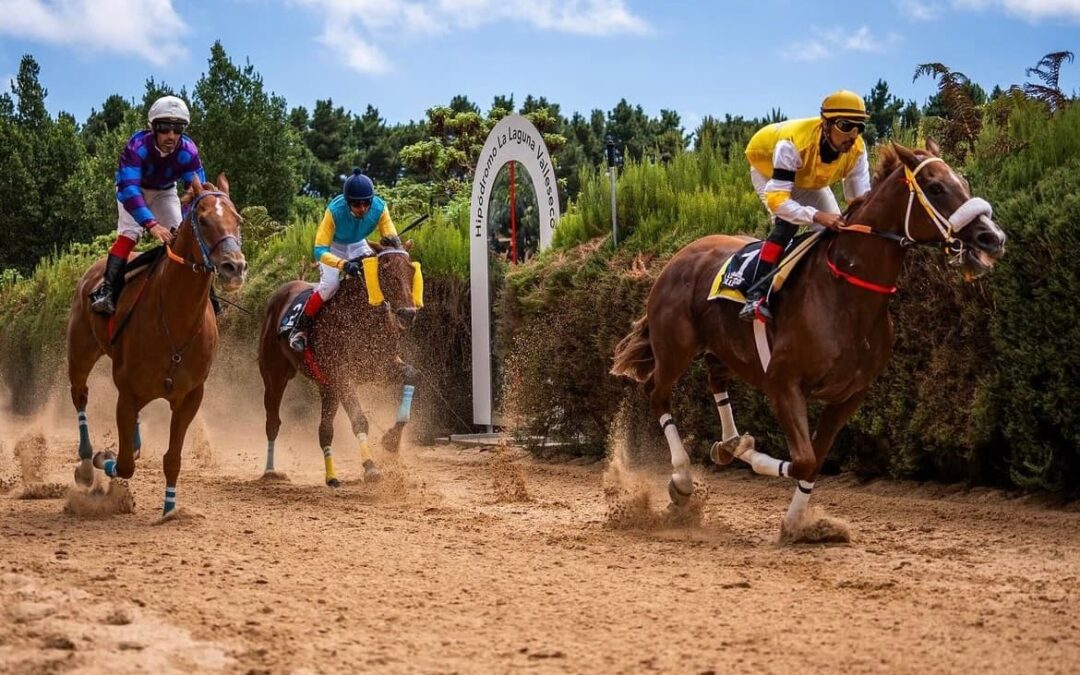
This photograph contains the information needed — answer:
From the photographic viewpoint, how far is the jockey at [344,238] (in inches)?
435

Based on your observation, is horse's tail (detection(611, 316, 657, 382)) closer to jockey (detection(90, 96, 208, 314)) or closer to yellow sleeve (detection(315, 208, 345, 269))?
yellow sleeve (detection(315, 208, 345, 269))

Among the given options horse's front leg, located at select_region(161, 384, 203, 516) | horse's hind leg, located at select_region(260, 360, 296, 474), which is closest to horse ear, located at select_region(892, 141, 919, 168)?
horse's front leg, located at select_region(161, 384, 203, 516)

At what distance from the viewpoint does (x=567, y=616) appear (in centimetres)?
553

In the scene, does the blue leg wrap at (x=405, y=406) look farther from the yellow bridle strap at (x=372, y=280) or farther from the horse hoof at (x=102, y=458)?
the horse hoof at (x=102, y=458)

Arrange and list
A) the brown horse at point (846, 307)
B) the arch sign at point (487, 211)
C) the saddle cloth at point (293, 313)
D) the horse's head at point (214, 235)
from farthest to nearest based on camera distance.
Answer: the arch sign at point (487, 211) → the saddle cloth at point (293, 313) → the horse's head at point (214, 235) → the brown horse at point (846, 307)

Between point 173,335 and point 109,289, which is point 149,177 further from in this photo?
point 173,335

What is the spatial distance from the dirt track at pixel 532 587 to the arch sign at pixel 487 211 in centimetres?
523

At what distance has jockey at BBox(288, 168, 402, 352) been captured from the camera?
1105 cm

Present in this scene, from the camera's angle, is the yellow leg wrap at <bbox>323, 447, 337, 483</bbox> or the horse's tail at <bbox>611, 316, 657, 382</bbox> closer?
the horse's tail at <bbox>611, 316, 657, 382</bbox>

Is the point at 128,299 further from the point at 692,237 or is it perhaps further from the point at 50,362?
the point at 50,362

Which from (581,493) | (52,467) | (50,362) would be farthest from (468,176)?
(581,493)

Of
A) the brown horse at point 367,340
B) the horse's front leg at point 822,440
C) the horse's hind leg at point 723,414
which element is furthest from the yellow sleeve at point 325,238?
the horse's front leg at point 822,440

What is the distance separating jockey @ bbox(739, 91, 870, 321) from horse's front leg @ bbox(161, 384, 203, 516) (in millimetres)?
3920

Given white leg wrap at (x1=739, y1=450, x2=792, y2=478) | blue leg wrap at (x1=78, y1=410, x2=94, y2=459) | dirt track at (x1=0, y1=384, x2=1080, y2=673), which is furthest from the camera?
blue leg wrap at (x1=78, y1=410, x2=94, y2=459)
